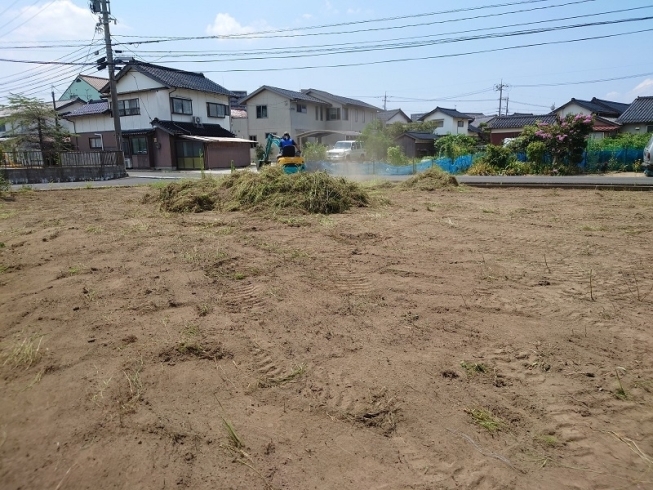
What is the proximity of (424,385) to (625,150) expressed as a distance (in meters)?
21.8

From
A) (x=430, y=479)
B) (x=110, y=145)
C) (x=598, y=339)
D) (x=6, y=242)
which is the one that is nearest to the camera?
(x=430, y=479)

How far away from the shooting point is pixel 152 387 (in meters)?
2.67

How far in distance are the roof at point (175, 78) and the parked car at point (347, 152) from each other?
11.5m

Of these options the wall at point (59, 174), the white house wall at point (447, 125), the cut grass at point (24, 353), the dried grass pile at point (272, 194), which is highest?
the white house wall at point (447, 125)

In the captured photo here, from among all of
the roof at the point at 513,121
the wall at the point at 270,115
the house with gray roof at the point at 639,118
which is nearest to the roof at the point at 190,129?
the wall at the point at 270,115

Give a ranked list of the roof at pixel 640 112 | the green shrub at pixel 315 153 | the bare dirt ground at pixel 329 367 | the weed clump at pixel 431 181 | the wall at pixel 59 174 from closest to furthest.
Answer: the bare dirt ground at pixel 329 367 < the weed clump at pixel 431 181 < the wall at pixel 59 174 < the green shrub at pixel 315 153 < the roof at pixel 640 112

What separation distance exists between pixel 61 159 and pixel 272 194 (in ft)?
62.6

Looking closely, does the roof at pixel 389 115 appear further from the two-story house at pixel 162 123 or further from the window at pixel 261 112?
the two-story house at pixel 162 123

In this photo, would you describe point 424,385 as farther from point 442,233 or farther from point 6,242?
point 6,242

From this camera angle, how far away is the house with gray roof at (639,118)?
29.8m

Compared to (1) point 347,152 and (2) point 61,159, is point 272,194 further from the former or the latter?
(1) point 347,152

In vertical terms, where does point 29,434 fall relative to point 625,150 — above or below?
below

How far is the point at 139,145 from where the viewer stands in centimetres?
3016

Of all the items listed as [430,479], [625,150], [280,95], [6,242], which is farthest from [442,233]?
[280,95]
